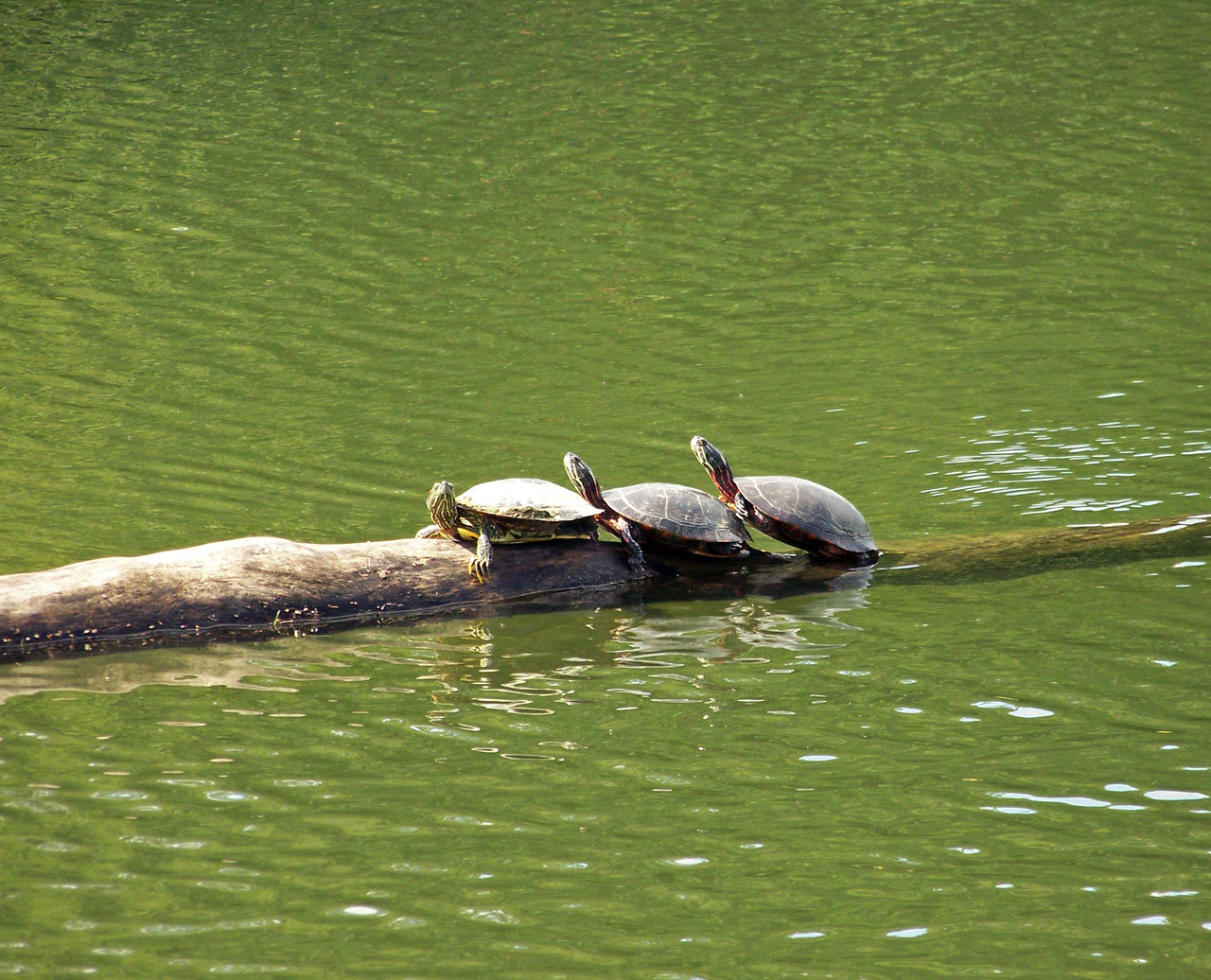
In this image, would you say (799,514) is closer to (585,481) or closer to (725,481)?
(725,481)

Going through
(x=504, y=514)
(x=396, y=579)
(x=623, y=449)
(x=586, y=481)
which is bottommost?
(x=396, y=579)

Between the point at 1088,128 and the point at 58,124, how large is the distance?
1401 centimetres

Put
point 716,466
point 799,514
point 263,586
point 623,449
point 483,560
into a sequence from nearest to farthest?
point 263,586 < point 483,560 < point 799,514 < point 716,466 < point 623,449

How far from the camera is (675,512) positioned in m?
7.65

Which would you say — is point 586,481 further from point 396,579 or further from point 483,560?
point 396,579

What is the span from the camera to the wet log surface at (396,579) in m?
6.95

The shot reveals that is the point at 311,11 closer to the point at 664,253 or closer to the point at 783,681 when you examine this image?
the point at 664,253

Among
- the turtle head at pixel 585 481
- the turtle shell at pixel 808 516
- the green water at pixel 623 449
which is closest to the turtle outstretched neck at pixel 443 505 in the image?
the green water at pixel 623 449

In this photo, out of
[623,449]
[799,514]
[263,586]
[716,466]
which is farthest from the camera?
[623,449]

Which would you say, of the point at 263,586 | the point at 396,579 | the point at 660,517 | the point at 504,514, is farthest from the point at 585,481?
the point at 263,586

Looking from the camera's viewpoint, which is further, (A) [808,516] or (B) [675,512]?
(A) [808,516]

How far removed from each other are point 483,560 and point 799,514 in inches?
72.2

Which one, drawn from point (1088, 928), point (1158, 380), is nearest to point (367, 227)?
point (1158, 380)

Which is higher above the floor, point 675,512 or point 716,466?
point 716,466
